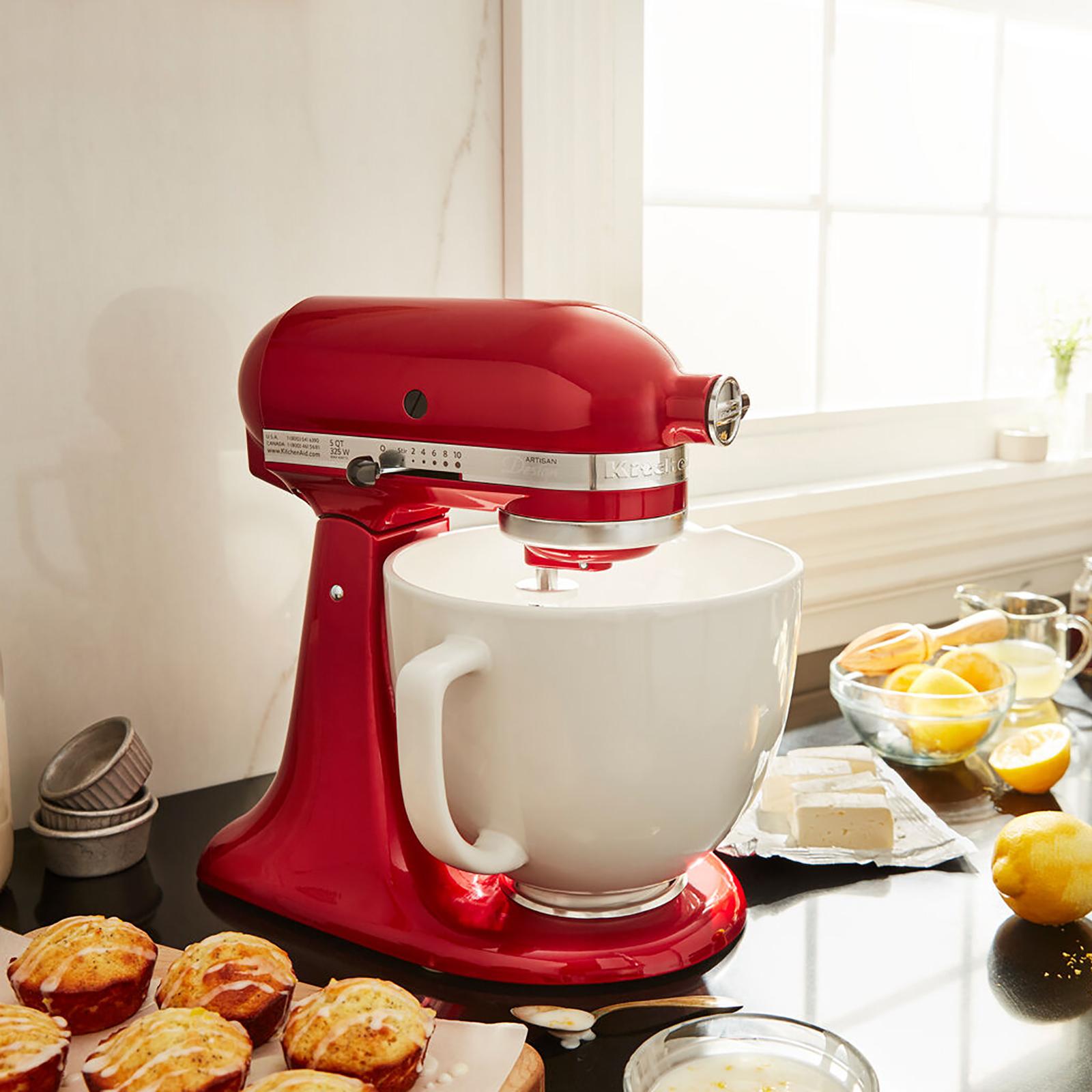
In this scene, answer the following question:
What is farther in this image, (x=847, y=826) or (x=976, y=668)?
(x=976, y=668)

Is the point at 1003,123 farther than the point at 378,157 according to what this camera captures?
Yes

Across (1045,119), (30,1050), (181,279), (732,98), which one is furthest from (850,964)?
(1045,119)

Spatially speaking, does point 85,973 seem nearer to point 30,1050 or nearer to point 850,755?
point 30,1050

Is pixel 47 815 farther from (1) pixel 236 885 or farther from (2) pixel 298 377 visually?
(2) pixel 298 377

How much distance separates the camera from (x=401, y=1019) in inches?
22.6

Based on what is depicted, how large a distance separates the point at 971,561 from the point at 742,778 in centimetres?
89

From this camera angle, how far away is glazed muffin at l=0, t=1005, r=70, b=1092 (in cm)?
53

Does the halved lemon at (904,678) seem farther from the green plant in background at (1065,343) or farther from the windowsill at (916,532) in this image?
the green plant in background at (1065,343)

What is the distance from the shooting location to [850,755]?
0.95 m

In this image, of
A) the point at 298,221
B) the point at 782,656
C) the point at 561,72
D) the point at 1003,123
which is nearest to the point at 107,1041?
the point at 782,656

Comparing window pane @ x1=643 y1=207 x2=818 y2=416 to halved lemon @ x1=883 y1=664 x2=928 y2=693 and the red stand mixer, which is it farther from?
the red stand mixer

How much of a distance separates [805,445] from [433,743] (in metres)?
0.84

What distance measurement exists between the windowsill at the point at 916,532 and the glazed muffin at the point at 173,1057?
2.37ft

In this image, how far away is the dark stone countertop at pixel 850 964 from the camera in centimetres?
63
